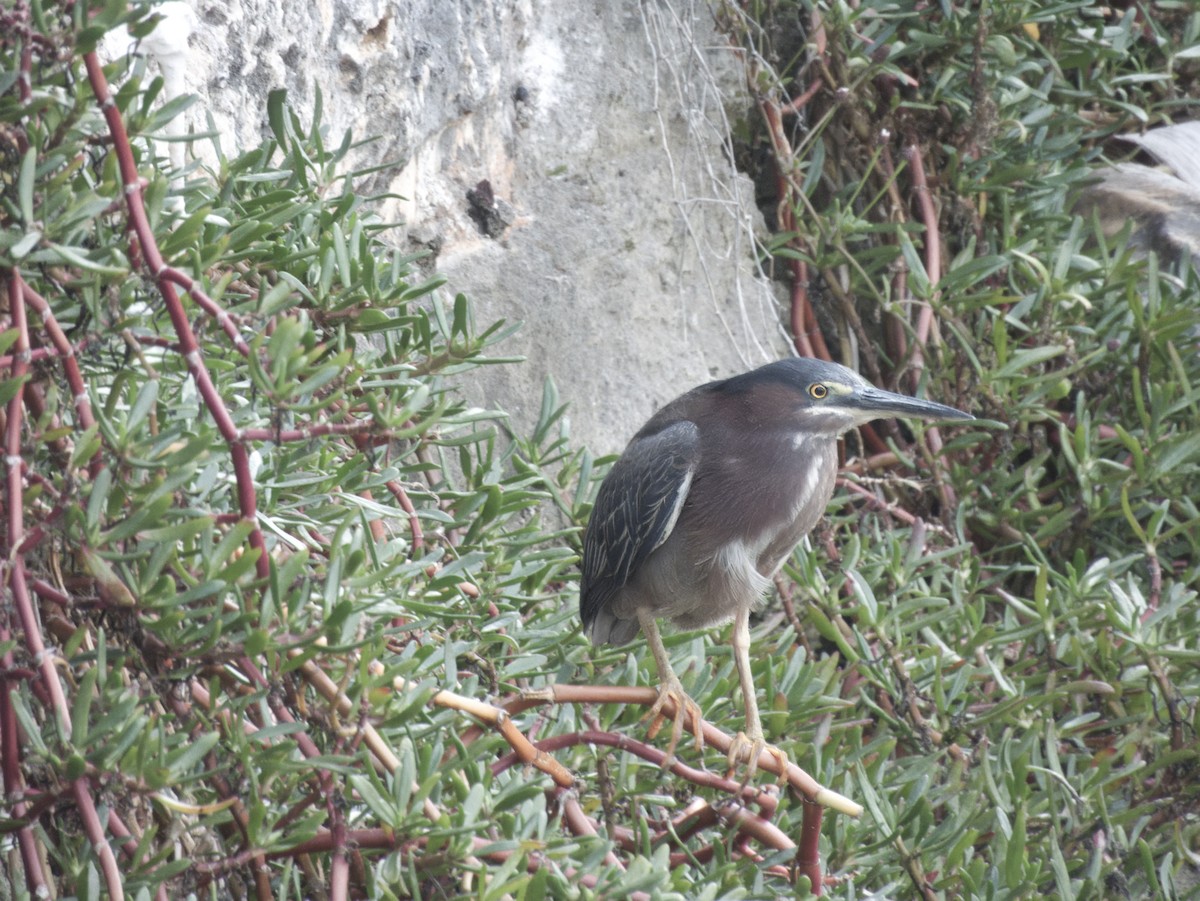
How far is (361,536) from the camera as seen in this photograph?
1614 mm

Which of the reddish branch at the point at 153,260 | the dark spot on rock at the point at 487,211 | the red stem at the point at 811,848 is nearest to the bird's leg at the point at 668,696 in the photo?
the red stem at the point at 811,848

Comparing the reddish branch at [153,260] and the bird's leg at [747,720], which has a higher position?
the reddish branch at [153,260]

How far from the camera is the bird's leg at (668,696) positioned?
203cm

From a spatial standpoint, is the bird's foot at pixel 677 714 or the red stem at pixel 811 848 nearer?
the red stem at pixel 811 848

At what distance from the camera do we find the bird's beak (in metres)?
2.23

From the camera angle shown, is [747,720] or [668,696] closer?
[668,696]

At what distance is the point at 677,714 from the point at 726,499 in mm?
540

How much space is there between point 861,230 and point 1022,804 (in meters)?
1.74

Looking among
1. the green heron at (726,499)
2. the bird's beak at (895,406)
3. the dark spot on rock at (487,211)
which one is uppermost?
the dark spot on rock at (487,211)

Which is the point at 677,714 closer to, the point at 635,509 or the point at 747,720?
the point at 747,720

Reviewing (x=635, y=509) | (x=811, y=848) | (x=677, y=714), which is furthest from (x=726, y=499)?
(x=811, y=848)

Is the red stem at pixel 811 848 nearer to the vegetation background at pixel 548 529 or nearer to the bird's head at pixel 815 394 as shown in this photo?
the vegetation background at pixel 548 529

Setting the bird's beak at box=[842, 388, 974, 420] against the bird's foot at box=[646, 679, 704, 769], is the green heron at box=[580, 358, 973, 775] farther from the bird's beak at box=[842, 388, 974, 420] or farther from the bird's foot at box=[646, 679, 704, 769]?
the bird's foot at box=[646, 679, 704, 769]

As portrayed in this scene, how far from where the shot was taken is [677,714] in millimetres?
2068
